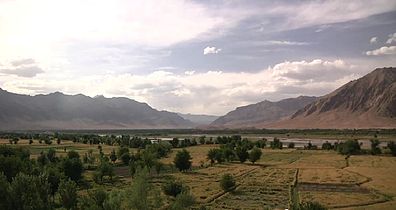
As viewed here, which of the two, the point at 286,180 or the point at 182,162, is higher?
the point at 182,162

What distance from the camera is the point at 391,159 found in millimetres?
107188

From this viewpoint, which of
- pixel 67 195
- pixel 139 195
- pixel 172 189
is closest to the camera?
pixel 139 195

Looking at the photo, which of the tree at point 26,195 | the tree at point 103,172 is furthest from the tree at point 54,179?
the tree at point 26,195

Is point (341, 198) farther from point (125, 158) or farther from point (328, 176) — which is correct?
point (125, 158)

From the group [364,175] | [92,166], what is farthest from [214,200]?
[92,166]

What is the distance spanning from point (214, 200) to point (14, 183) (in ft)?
92.4

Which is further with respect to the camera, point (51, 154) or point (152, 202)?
point (51, 154)

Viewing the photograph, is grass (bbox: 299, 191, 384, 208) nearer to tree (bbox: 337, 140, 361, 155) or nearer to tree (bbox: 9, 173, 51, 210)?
tree (bbox: 9, 173, 51, 210)

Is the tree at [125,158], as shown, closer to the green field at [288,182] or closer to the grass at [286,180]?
the green field at [288,182]

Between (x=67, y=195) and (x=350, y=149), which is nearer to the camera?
(x=67, y=195)

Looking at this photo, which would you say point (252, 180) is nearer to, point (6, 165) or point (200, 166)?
point (200, 166)

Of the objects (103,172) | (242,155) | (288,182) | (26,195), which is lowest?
(288,182)

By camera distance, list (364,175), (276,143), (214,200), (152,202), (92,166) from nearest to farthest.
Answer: (152,202) < (214,200) < (364,175) < (92,166) < (276,143)

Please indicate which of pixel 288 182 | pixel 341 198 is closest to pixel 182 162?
pixel 288 182
